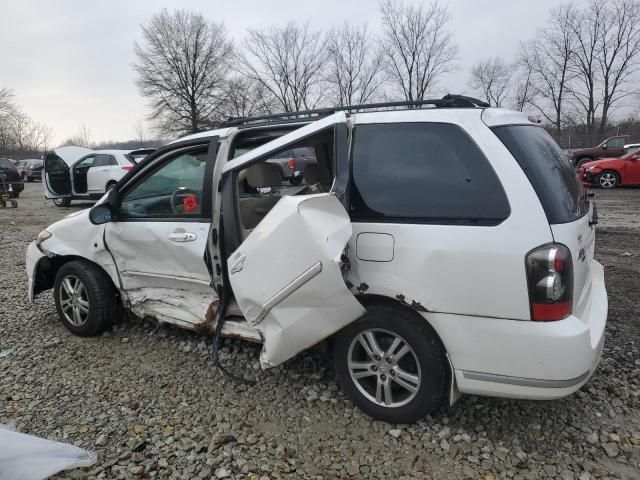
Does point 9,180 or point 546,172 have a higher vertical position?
point 9,180

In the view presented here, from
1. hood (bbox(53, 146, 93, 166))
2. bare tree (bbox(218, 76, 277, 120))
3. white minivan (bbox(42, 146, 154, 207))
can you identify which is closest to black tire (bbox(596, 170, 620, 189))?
white minivan (bbox(42, 146, 154, 207))

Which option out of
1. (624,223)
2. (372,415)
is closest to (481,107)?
(372,415)

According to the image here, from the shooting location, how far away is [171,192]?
3.43 m

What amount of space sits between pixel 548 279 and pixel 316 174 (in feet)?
6.30

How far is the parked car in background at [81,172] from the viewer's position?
41.4 ft

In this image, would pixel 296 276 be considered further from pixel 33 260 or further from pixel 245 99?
pixel 245 99

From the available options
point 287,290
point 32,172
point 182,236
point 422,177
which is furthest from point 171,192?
point 32,172

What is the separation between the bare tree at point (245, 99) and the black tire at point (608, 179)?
29572 mm

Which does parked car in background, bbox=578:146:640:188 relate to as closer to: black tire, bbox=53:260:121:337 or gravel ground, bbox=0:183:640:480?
gravel ground, bbox=0:183:640:480

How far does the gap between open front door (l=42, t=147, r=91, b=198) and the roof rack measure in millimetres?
11320

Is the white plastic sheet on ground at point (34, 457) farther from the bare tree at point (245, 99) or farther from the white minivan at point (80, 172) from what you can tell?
the bare tree at point (245, 99)

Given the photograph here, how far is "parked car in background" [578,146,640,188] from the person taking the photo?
14.1 metres

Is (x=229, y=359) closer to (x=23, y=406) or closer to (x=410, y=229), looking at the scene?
(x=23, y=406)

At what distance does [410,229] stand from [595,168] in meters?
15.1
